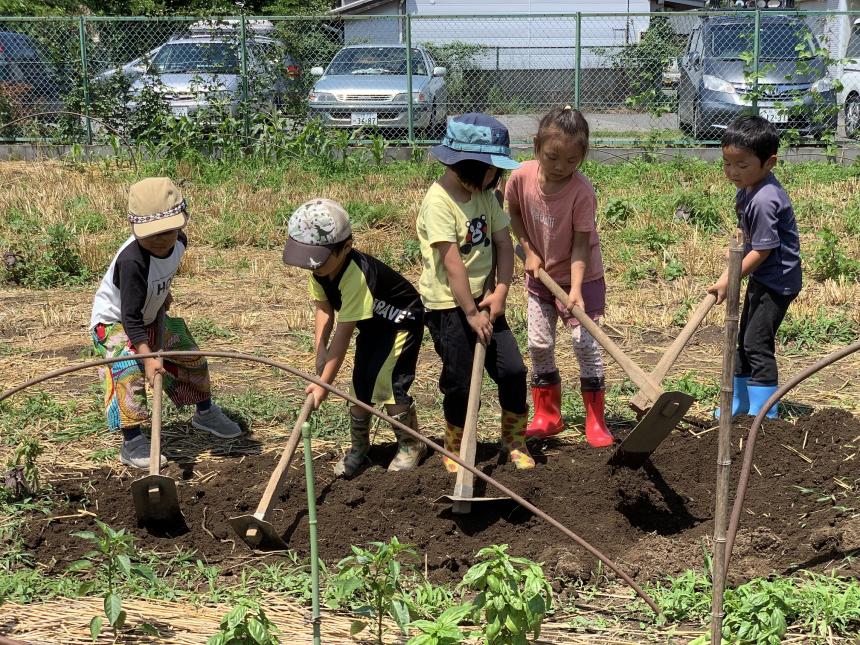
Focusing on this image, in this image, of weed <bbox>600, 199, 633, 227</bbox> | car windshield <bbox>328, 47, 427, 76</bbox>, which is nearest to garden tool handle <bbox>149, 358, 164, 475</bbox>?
weed <bbox>600, 199, 633, 227</bbox>

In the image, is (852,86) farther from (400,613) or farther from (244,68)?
(400,613)

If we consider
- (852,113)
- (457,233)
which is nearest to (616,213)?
(457,233)

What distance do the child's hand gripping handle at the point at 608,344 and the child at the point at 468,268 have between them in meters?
0.26

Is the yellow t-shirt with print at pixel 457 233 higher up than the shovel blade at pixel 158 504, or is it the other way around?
the yellow t-shirt with print at pixel 457 233

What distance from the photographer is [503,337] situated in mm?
4102

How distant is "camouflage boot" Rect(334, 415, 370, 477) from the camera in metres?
4.24

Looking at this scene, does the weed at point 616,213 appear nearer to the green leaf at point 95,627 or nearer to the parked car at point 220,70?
the parked car at point 220,70

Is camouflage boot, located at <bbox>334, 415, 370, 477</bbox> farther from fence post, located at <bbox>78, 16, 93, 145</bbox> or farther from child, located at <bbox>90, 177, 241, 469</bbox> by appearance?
fence post, located at <bbox>78, 16, 93, 145</bbox>

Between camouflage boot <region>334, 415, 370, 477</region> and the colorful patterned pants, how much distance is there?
2.88ft

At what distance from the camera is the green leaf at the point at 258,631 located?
2547 millimetres

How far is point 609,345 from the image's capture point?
13.1 feet

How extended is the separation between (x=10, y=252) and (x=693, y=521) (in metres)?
6.05

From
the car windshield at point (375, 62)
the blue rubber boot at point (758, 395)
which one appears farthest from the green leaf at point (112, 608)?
the car windshield at point (375, 62)

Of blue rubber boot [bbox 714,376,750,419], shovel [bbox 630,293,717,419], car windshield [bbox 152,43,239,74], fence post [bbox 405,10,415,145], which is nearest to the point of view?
shovel [bbox 630,293,717,419]
